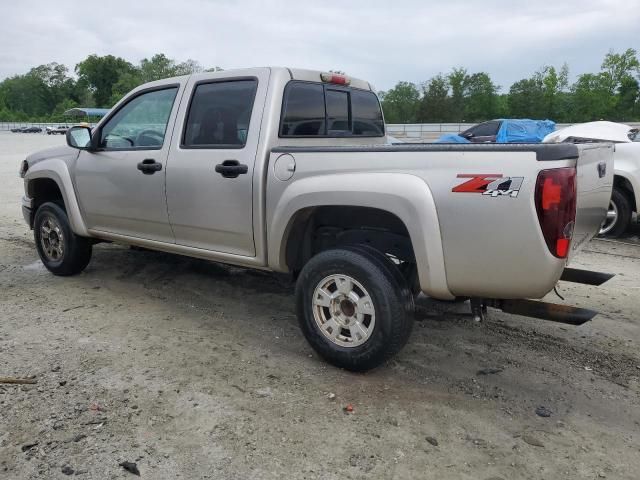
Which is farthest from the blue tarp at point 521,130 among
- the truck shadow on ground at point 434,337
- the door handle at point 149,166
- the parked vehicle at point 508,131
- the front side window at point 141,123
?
the door handle at point 149,166

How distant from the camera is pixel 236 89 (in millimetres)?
4051

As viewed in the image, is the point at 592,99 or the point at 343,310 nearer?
the point at 343,310

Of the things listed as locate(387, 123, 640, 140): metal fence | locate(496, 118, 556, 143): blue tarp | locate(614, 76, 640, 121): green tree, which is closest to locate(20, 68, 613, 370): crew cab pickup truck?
locate(496, 118, 556, 143): blue tarp

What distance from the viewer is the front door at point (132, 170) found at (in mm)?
4426

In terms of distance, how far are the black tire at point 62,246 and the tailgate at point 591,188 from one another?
4478mm

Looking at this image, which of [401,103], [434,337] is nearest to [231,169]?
[434,337]

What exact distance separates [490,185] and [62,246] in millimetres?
4354

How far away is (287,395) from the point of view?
3242 millimetres

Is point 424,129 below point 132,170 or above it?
below

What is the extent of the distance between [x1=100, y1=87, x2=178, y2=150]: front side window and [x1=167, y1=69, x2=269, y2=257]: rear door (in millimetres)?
257

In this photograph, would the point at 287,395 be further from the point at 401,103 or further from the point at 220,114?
the point at 401,103

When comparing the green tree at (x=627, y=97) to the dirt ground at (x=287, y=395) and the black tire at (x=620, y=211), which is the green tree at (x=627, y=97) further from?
the dirt ground at (x=287, y=395)

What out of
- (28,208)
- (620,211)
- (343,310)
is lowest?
(620,211)

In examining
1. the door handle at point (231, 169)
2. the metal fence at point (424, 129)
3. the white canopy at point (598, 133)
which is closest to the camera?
the door handle at point (231, 169)
